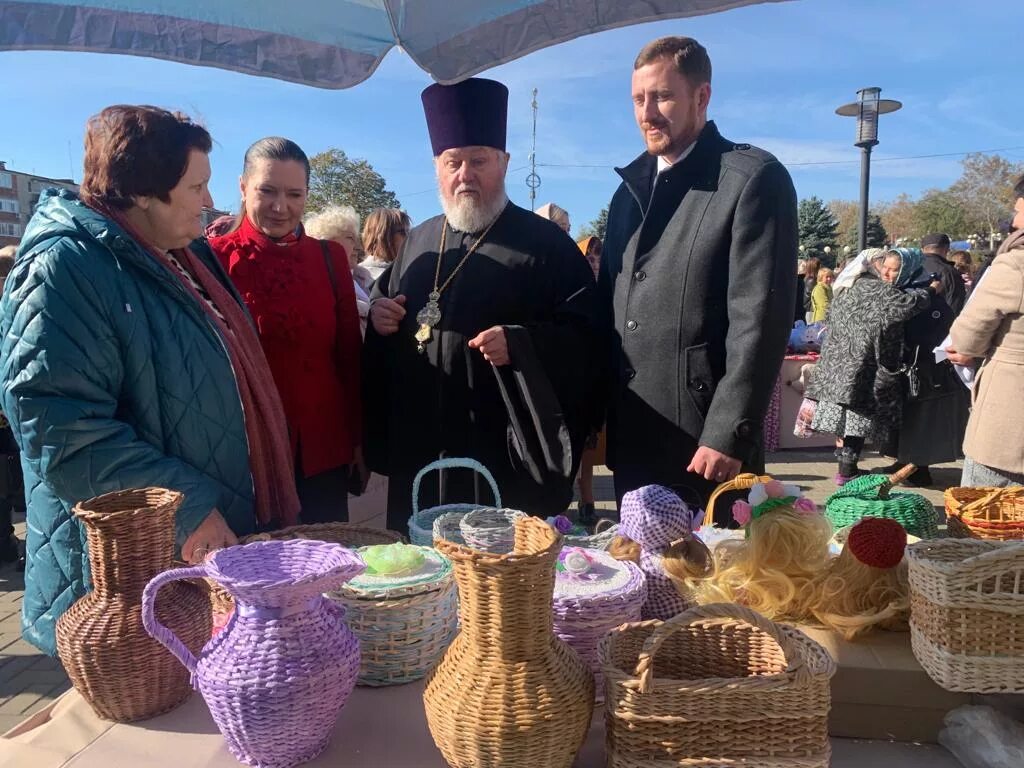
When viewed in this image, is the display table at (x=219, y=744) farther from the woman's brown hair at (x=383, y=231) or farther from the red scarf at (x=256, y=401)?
the woman's brown hair at (x=383, y=231)

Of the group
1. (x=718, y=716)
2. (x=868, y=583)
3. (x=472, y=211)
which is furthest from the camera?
Answer: (x=472, y=211)

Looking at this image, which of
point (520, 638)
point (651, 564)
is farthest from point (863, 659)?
point (520, 638)

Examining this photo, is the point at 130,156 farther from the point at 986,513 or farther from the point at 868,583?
the point at 986,513

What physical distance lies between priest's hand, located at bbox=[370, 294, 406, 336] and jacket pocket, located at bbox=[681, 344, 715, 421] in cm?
91

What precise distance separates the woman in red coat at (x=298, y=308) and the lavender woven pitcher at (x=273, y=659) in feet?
3.80

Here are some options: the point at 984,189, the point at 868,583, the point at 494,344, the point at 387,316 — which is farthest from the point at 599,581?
the point at 984,189

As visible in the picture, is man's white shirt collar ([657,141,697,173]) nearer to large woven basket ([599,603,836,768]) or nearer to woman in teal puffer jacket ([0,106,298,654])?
woman in teal puffer jacket ([0,106,298,654])

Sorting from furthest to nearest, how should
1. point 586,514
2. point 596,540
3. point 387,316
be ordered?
1. point 586,514
2. point 387,316
3. point 596,540

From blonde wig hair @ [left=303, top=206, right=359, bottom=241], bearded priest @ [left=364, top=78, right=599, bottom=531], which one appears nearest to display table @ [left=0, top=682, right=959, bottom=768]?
Answer: bearded priest @ [left=364, top=78, right=599, bottom=531]

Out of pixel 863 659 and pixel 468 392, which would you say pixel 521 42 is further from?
pixel 863 659

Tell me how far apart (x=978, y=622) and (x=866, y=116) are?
9.78 meters

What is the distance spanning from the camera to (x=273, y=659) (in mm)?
997

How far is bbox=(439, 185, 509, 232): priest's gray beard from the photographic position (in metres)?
2.42

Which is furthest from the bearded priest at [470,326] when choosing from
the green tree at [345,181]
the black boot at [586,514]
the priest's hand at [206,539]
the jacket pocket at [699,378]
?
the green tree at [345,181]
